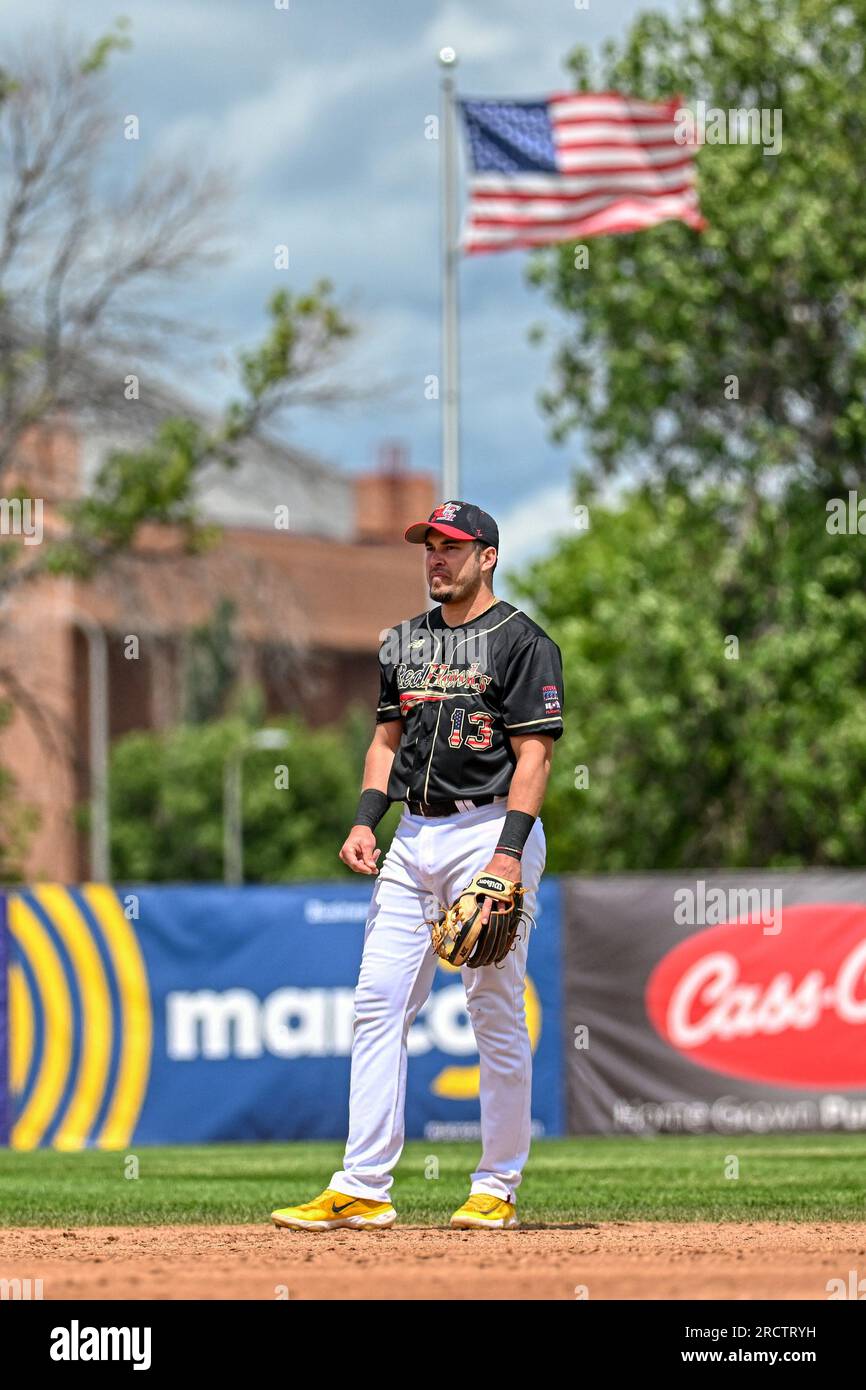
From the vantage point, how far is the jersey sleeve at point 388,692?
7477 mm

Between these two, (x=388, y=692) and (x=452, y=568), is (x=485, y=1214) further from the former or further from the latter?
(x=452, y=568)

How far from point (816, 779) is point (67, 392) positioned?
1162 cm

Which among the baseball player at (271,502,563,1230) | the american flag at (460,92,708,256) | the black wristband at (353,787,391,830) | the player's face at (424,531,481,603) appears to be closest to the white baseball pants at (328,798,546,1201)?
the baseball player at (271,502,563,1230)

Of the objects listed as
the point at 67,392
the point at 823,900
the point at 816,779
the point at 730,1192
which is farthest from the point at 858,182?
the point at 730,1192

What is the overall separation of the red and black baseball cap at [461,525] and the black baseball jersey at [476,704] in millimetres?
255

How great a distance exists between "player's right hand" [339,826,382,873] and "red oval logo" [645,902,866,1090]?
9.53m

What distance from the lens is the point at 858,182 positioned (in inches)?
1166

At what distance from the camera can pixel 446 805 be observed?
731 cm

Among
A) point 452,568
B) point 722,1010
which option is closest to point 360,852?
point 452,568

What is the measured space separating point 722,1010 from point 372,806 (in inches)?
376

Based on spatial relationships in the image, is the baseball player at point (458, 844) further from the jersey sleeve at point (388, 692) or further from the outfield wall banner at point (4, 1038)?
the outfield wall banner at point (4, 1038)

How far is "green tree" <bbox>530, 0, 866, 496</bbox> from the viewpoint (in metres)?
29.5

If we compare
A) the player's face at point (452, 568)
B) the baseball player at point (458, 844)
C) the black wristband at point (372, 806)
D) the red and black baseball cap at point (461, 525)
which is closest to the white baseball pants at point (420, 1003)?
the baseball player at point (458, 844)

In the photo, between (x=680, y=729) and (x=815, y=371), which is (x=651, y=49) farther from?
(x=680, y=729)
